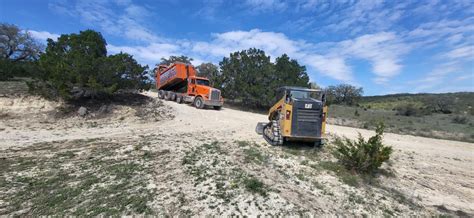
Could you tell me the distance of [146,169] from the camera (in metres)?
6.02

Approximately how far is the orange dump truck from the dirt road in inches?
318

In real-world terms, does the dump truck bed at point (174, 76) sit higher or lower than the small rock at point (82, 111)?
higher

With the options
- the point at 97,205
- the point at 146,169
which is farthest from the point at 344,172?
the point at 97,205

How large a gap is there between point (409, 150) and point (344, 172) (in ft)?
17.8

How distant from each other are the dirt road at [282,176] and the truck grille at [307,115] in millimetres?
1114

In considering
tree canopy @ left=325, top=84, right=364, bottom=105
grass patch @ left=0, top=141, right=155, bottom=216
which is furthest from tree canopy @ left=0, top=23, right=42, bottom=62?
tree canopy @ left=325, top=84, right=364, bottom=105

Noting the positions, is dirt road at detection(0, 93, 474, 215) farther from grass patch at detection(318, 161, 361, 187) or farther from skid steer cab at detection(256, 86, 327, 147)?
skid steer cab at detection(256, 86, 327, 147)

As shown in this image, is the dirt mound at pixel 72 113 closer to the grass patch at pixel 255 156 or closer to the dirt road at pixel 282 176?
the dirt road at pixel 282 176

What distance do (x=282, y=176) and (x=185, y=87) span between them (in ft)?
59.0

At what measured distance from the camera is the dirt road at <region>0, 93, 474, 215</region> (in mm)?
4645

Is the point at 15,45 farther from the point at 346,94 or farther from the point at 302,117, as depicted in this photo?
the point at 346,94

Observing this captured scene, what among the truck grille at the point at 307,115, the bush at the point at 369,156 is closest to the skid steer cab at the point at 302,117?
the truck grille at the point at 307,115

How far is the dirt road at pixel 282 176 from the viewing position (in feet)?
15.2

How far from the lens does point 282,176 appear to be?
609cm
